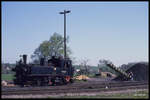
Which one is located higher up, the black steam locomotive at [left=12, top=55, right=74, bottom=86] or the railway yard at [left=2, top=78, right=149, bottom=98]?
the black steam locomotive at [left=12, top=55, right=74, bottom=86]

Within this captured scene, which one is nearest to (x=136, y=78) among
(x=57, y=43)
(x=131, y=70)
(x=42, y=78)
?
(x=131, y=70)

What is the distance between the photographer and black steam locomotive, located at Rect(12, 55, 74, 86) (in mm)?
30781

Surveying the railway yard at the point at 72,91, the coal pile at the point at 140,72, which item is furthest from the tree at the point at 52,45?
the railway yard at the point at 72,91

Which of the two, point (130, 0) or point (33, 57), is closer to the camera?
point (130, 0)

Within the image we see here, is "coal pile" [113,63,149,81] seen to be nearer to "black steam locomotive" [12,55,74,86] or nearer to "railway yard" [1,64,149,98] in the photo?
"black steam locomotive" [12,55,74,86]

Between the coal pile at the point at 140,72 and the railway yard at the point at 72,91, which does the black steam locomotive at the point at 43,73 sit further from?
the coal pile at the point at 140,72

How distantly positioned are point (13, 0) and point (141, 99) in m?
9.49

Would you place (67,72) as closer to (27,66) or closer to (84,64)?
(27,66)

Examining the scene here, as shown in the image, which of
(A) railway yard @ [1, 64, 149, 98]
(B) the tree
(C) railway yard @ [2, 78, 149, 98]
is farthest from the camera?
(B) the tree

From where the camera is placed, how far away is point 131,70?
50844 millimetres

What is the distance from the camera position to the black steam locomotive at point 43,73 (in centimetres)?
3078

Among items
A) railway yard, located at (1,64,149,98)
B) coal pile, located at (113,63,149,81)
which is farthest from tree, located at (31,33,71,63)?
railway yard, located at (1,64,149,98)

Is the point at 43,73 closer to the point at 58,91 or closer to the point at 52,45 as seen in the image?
the point at 58,91

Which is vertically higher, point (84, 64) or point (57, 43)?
point (57, 43)
